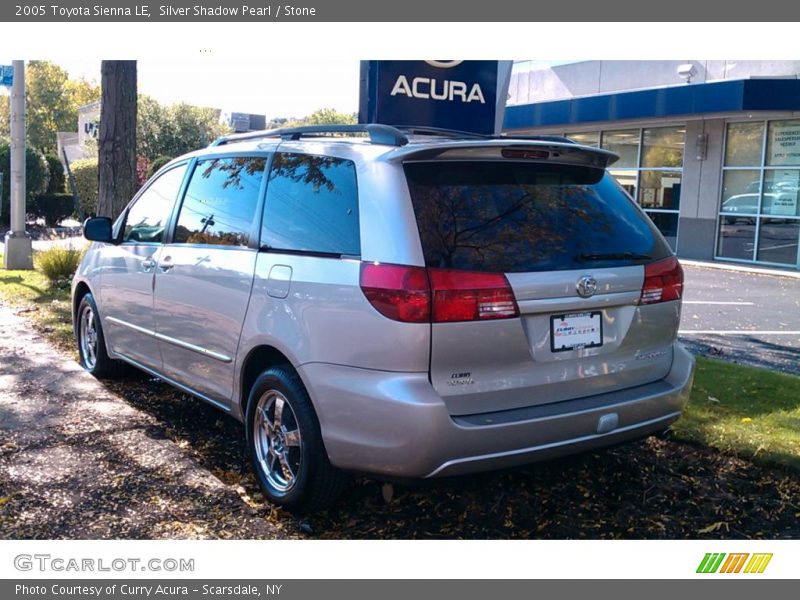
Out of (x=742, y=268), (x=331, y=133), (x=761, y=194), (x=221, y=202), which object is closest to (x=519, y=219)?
(x=331, y=133)

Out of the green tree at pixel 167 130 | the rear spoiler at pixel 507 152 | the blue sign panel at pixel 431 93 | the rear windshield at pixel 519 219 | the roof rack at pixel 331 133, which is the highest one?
the green tree at pixel 167 130

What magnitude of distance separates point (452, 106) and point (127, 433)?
4172 millimetres

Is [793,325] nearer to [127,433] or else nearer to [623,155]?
[127,433]

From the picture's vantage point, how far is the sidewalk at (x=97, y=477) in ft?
13.0

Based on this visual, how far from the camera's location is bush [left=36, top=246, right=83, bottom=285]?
11898 millimetres

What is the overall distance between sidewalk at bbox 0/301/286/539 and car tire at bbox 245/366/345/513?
19 centimetres

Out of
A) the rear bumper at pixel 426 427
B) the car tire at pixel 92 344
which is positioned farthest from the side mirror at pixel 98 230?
the rear bumper at pixel 426 427

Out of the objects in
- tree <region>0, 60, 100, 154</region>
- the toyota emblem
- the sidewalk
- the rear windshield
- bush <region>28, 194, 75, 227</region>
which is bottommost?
the sidewalk

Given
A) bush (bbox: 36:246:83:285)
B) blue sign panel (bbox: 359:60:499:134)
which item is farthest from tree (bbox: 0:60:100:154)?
blue sign panel (bbox: 359:60:499:134)

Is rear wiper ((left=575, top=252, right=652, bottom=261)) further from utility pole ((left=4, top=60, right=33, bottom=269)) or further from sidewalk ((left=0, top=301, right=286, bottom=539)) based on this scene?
utility pole ((left=4, top=60, right=33, bottom=269))

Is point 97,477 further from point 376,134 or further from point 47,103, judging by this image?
point 47,103

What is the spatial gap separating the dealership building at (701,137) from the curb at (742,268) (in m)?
0.50

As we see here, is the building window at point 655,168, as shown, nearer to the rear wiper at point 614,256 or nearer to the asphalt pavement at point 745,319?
the asphalt pavement at point 745,319

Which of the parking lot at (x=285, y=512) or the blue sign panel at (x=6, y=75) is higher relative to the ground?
the blue sign panel at (x=6, y=75)
